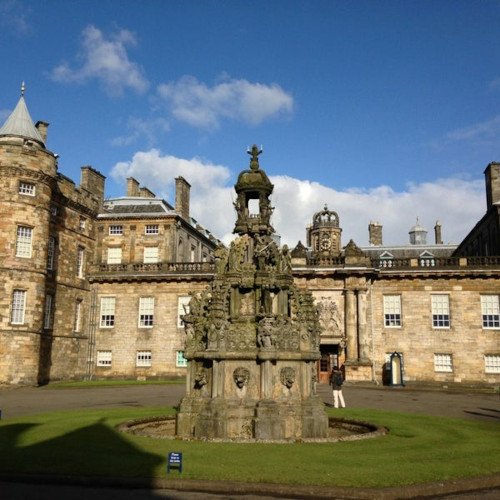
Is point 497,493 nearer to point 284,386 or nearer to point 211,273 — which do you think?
point 284,386

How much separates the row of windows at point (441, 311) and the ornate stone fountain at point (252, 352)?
2511 cm

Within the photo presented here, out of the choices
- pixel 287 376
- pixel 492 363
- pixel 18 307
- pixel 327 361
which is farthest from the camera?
pixel 327 361

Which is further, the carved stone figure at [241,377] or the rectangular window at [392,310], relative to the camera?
the rectangular window at [392,310]

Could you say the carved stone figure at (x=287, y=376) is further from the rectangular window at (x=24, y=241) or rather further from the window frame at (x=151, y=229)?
the window frame at (x=151, y=229)

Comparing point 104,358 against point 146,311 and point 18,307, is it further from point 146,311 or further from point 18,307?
point 18,307

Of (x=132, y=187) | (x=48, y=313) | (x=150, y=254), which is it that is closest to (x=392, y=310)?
(x=150, y=254)

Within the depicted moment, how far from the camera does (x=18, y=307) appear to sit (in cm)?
3391

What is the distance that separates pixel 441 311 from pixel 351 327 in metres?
6.49

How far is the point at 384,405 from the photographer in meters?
22.8

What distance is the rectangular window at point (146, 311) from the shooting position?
4169 centimetres

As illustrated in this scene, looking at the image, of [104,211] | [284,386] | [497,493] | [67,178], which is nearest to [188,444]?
[284,386]

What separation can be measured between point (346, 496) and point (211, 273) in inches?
1319

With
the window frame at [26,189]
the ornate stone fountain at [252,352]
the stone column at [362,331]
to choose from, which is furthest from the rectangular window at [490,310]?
the window frame at [26,189]

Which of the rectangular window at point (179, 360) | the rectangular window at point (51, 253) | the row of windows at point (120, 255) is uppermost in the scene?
the row of windows at point (120, 255)
